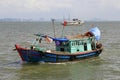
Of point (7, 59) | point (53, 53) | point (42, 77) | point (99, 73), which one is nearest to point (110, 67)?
point (99, 73)

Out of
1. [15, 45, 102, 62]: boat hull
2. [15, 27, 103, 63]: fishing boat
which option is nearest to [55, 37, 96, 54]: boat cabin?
[15, 27, 103, 63]: fishing boat

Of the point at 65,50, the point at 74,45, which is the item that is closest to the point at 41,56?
the point at 65,50

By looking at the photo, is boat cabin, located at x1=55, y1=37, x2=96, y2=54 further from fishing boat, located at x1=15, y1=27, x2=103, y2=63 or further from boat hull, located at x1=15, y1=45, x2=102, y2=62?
boat hull, located at x1=15, y1=45, x2=102, y2=62

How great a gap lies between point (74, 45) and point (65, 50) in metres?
1.13

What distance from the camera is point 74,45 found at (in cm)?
3600

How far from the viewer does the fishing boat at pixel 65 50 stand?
109 ft

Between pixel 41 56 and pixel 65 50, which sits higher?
pixel 65 50

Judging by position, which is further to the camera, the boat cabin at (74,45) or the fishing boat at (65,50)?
the boat cabin at (74,45)

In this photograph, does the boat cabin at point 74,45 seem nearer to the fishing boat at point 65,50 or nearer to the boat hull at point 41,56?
the fishing boat at point 65,50

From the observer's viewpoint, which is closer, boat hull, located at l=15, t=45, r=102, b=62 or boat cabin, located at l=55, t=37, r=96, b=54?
boat hull, located at l=15, t=45, r=102, b=62

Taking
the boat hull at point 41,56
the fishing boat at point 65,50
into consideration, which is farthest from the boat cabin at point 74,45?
the boat hull at point 41,56

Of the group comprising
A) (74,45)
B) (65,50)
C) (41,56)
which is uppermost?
(74,45)

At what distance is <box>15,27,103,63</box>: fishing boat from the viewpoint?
33250 mm

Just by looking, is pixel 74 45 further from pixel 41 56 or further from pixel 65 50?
pixel 41 56
